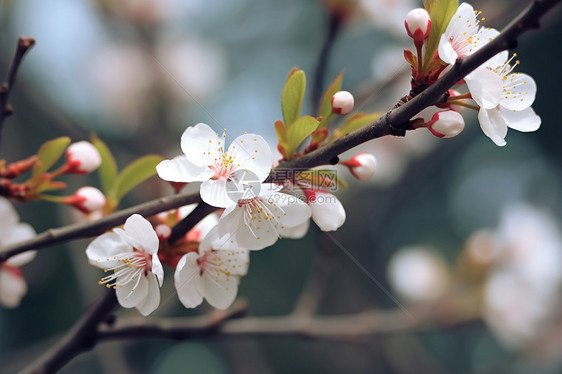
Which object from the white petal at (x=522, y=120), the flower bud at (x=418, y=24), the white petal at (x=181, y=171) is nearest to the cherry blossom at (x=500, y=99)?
the white petal at (x=522, y=120)

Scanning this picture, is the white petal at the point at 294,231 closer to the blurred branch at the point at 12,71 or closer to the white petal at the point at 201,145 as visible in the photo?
the white petal at the point at 201,145

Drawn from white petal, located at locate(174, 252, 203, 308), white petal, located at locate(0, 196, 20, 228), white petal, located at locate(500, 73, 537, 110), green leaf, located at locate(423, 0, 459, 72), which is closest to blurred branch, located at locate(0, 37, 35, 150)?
white petal, located at locate(0, 196, 20, 228)

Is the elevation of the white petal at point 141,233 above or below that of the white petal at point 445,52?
above

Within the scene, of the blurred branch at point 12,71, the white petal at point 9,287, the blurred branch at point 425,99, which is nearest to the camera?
the blurred branch at point 425,99

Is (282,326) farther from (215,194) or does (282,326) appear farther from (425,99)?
(425,99)

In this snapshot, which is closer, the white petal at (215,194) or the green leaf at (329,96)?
the white petal at (215,194)

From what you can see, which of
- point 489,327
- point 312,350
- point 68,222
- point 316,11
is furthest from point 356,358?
point 316,11

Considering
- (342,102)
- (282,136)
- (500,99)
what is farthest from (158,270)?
(500,99)

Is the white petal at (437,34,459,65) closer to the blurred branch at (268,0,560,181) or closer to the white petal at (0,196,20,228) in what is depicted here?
the blurred branch at (268,0,560,181)

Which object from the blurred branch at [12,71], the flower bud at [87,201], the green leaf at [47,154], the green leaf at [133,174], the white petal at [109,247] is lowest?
the white petal at [109,247]
